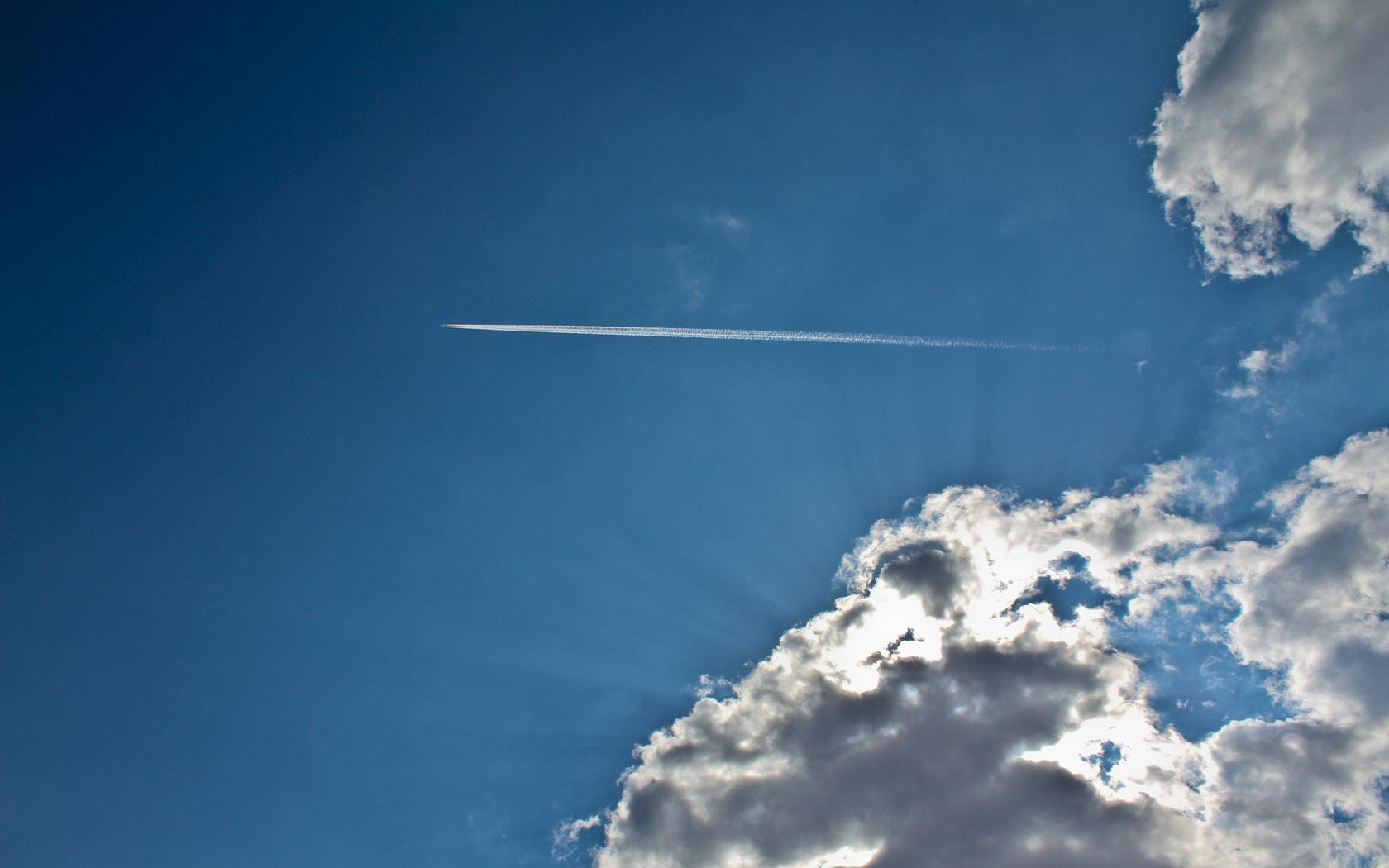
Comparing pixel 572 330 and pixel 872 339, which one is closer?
pixel 872 339

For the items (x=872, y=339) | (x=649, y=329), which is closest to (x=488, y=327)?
(x=649, y=329)

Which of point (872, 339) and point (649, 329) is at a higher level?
point (649, 329)

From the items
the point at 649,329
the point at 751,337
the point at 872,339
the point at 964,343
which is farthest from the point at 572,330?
the point at 964,343

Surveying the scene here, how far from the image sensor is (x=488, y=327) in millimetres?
57406

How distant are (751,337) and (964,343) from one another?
65.8 ft

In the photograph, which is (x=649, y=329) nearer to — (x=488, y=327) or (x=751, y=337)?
(x=751, y=337)

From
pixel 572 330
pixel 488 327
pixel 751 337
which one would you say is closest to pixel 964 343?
pixel 751 337

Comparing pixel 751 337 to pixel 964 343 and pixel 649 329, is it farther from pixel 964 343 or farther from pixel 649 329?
pixel 964 343

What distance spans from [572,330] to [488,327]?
8241mm

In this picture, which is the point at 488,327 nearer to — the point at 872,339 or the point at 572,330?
the point at 572,330

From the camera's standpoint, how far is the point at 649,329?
193ft

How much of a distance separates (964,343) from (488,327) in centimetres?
4609

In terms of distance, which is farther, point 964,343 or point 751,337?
point 751,337

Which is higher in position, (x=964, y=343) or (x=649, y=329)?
(x=649, y=329)
